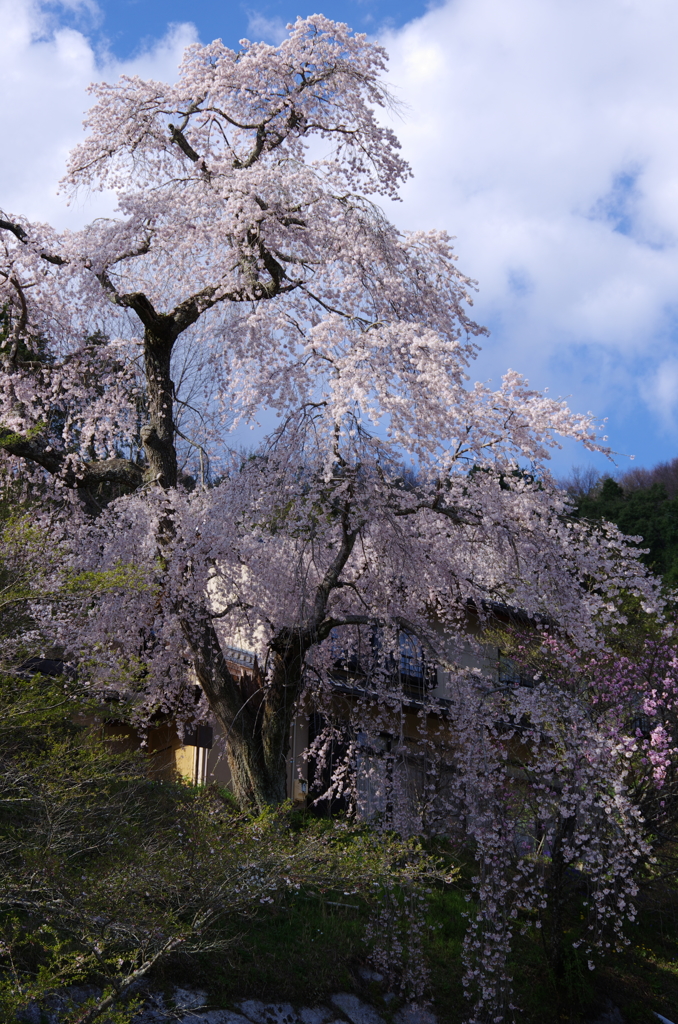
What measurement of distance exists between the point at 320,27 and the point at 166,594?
8.14m

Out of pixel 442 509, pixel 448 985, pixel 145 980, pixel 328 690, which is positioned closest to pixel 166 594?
pixel 328 690

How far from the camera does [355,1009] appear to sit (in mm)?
9078

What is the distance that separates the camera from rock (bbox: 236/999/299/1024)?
27.0ft

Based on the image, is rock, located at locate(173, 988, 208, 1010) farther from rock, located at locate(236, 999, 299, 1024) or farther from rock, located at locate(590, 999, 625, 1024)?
A: rock, located at locate(590, 999, 625, 1024)

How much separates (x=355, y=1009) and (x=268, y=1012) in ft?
3.93

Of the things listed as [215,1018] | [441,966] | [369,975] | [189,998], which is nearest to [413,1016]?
[369,975]

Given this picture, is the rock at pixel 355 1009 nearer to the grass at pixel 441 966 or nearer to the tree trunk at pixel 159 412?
the grass at pixel 441 966

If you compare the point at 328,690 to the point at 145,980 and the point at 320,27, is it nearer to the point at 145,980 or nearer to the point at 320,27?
the point at 145,980

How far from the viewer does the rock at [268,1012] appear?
27.0 ft

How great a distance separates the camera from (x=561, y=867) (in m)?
10.9

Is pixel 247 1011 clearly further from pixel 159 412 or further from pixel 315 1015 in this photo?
pixel 159 412

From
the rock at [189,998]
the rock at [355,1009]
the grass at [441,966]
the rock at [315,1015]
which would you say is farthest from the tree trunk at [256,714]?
the rock at [189,998]

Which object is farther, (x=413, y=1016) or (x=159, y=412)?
(x=159, y=412)

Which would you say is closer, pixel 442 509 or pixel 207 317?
pixel 442 509
